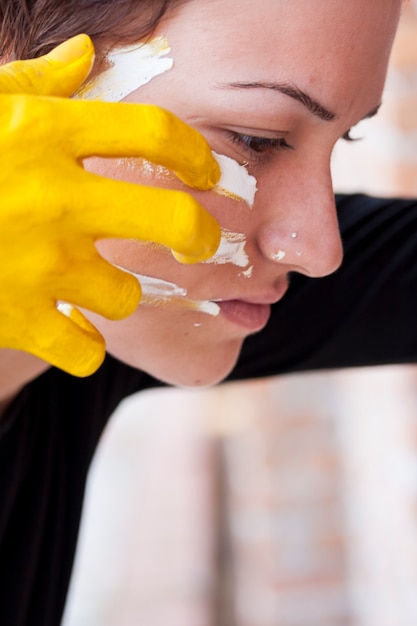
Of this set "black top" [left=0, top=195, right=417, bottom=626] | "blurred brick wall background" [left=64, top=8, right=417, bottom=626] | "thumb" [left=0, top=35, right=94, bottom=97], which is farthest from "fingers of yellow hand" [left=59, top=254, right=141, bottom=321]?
"blurred brick wall background" [left=64, top=8, right=417, bottom=626]

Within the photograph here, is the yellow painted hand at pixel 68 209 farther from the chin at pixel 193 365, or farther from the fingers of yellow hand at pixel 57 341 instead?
the chin at pixel 193 365

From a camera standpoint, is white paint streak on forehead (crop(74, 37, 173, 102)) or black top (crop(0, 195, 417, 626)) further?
black top (crop(0, 195, 417, 626))

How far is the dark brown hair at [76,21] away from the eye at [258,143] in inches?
5.1

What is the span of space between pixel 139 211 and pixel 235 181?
0.69 ft

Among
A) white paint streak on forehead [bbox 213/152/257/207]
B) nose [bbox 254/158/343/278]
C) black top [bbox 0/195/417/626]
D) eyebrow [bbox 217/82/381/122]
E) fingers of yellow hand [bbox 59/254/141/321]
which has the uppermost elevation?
eyebrow [bbox 217/82/381/122]

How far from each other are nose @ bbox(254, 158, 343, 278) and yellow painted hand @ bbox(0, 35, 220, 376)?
188 millimetres

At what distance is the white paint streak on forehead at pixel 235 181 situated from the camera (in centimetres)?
74

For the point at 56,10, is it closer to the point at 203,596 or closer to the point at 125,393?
the point at 125,393

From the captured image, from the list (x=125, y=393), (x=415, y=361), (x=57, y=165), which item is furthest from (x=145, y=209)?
(x=415, y=361)

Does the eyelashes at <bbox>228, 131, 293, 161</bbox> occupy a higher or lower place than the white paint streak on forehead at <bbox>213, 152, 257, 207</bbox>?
higher

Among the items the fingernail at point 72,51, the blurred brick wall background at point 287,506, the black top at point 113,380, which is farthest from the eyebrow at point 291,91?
the blurred brick wall background at point 287,506

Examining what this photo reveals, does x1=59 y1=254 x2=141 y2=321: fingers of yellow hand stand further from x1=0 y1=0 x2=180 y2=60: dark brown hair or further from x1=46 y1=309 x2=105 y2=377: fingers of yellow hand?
x1=0 y1=0 x2=180 y2=60: dark brown hair

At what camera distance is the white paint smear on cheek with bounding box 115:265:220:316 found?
788mm

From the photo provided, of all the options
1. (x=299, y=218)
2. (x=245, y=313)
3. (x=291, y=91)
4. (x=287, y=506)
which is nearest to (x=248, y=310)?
(x=245, y=313)
